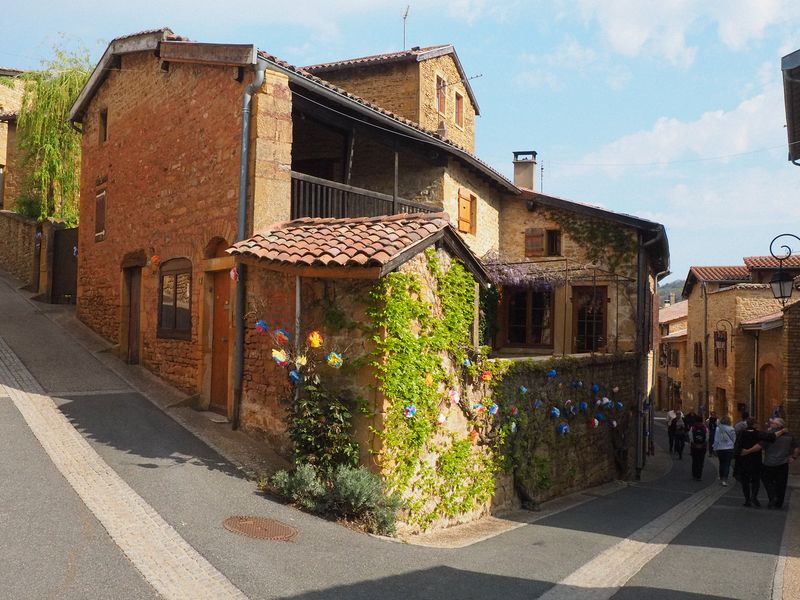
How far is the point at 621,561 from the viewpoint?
25.1ft

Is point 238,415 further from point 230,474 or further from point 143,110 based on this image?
point 143,110

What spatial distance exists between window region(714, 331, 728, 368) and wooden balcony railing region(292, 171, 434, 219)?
58.5 feet

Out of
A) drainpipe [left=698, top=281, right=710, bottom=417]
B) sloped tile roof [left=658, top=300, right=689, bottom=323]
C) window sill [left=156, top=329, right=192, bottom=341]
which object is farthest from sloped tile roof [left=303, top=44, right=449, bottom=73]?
sloped tile roof [left=658, top=300, right=689, bottom=323]

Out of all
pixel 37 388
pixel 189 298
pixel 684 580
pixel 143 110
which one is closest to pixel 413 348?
pixel 684 580

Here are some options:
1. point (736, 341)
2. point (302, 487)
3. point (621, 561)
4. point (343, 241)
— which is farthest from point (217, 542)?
point (736, 341)

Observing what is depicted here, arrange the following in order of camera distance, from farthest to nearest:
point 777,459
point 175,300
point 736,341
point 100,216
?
point 736,341
point 100,216
point 175,300
point 777,459

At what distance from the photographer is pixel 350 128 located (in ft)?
38.7

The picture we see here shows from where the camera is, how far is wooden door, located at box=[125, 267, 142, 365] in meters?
13.7

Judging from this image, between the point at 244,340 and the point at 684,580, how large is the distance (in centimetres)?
628

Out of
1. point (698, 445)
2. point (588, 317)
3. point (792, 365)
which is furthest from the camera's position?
point (588, 317)

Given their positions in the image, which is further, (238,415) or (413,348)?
(238,415)

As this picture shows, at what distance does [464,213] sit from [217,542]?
10980 mm

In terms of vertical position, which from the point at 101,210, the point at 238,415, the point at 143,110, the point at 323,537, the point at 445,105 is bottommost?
the point at 323,537

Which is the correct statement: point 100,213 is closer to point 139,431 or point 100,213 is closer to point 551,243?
point 139,431
